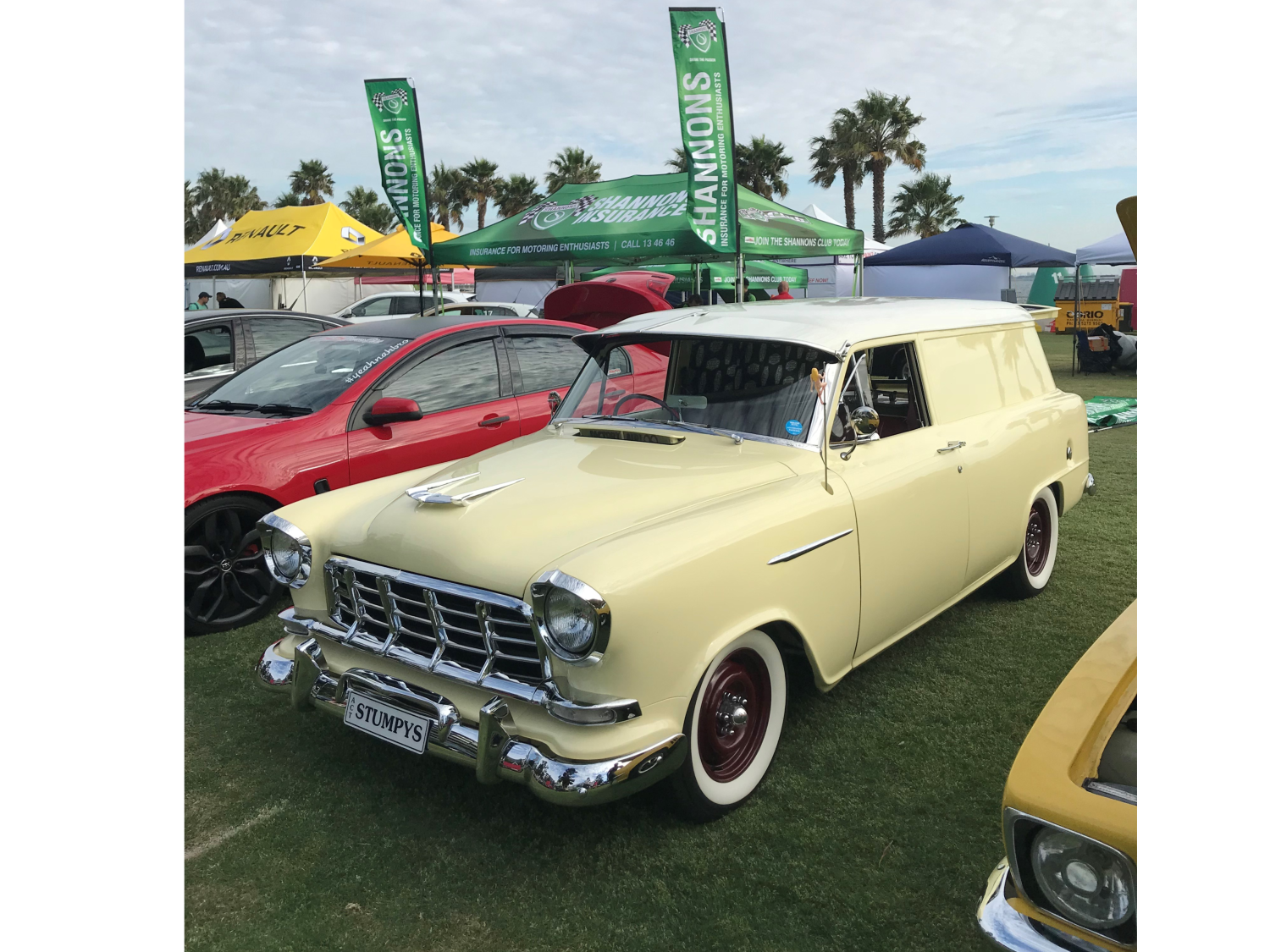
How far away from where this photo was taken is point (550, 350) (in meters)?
6.16

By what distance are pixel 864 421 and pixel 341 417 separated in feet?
9.90

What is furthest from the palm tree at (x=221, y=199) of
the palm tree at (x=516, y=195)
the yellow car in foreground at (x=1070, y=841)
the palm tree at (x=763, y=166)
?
the yellow car in foreground at (x=1070, y=841)

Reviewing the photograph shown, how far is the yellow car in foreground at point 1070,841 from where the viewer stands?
1616 mm

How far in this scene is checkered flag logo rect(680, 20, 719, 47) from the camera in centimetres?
979

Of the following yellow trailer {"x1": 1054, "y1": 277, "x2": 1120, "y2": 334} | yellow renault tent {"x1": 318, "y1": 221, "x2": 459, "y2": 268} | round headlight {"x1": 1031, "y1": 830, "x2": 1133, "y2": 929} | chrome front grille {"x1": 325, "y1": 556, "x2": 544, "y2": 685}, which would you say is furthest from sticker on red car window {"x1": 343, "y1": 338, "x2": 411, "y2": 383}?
yellow trailer {"x1": 1054, "y1": 277, "x2": 1120, "y2": 334}

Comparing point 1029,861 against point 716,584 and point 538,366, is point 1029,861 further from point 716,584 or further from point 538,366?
point 538,366

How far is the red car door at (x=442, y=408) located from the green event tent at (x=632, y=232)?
5.63 meters

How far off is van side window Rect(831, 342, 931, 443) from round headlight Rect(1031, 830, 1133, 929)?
2.07 m

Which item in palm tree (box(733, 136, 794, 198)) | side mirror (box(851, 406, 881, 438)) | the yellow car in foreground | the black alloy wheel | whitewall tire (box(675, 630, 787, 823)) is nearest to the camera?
the yellow car in foreground

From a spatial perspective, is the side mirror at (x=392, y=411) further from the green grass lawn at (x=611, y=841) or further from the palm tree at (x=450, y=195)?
the palm tree at (x=450, y=195)

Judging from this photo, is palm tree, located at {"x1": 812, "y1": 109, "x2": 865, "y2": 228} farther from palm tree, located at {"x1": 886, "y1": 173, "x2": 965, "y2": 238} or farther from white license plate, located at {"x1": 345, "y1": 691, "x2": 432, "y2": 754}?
white license plate, located at {"x1": 345, "y1": 691, "x2": 432, "y2": 754}
